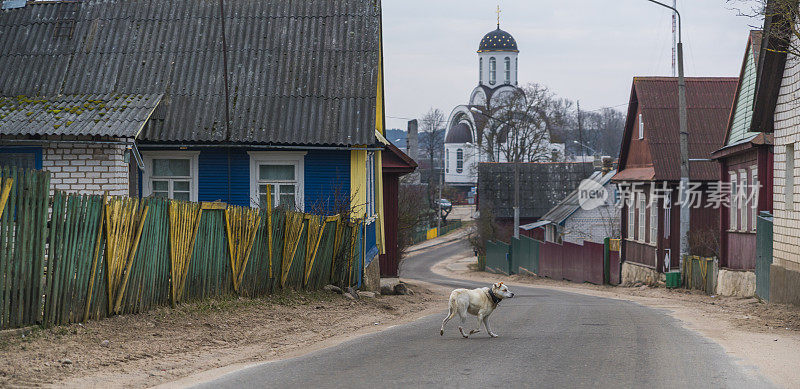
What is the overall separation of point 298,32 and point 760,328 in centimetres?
1292

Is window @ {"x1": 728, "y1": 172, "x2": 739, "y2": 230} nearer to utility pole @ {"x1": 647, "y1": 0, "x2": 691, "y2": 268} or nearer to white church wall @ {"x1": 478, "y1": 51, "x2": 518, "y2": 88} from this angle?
utility pole @ {"x1": 647, "y1": 0, "x2": 691, "y2": 268}

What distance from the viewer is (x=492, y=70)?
11181 cm

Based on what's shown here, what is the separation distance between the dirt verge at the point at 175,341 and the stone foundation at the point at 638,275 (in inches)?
712

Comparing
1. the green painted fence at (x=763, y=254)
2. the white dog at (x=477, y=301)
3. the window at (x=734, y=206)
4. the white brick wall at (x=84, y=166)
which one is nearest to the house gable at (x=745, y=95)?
the window at (x=734, y=206)

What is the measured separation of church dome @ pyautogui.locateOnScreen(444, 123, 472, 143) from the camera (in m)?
107

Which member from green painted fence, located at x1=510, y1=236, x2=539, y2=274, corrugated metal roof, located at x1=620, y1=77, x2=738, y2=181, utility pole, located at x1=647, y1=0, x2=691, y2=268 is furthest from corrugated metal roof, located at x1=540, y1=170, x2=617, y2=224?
utility pole, located at x1=647, y1=0, x2=691, y2=268

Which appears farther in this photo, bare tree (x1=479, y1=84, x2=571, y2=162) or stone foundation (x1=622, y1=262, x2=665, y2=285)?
bare tree (x1=479, y1=84, x2=571, y2=162)

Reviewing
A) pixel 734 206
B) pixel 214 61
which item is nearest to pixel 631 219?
pixel 734 206

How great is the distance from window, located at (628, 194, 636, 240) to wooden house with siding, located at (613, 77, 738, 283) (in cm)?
79

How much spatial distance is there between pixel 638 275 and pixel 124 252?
2577cm

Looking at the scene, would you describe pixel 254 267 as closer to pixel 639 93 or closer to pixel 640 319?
pixel 640 319

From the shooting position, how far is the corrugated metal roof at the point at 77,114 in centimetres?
1784

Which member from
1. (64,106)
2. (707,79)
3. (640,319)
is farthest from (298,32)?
(707,79)

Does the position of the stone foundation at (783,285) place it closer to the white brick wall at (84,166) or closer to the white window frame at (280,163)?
the white window frame at (280,163)
